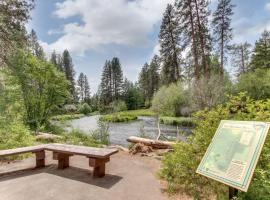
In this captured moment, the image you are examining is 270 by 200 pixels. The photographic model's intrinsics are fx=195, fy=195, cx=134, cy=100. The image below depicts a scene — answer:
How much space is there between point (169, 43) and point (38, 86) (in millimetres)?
14927

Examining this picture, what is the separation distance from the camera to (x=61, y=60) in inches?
1561

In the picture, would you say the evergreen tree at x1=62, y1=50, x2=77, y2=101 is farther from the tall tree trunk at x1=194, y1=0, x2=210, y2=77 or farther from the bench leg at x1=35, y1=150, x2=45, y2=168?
the bench leg at x1=35, y1=150, x2=45, y2=168

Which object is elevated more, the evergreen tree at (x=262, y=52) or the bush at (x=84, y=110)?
the evergreen tree at (x=262, y=52)

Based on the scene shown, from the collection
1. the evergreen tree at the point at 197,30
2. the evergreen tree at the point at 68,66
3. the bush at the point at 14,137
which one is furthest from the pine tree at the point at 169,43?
the evergreen tree at the point at 68,66

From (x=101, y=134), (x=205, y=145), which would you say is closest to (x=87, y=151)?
(x=205, y=145)

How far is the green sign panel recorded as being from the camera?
5.84 ft

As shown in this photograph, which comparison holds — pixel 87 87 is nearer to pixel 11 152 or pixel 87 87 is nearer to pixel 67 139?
pixel 67 139

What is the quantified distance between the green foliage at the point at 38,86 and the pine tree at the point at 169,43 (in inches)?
516

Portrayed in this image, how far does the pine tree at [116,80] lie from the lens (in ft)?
135

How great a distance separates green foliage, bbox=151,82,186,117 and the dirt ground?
14.3m

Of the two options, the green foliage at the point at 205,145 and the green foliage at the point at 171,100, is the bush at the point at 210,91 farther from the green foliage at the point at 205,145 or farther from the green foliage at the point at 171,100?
the green foliage at the point at 205,145

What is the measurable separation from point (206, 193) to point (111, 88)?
3939 cm

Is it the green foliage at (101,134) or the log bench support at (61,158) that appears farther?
the green foliage at (101,134)

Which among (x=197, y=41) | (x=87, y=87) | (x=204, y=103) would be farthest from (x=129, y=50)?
(x=87, y=87)
